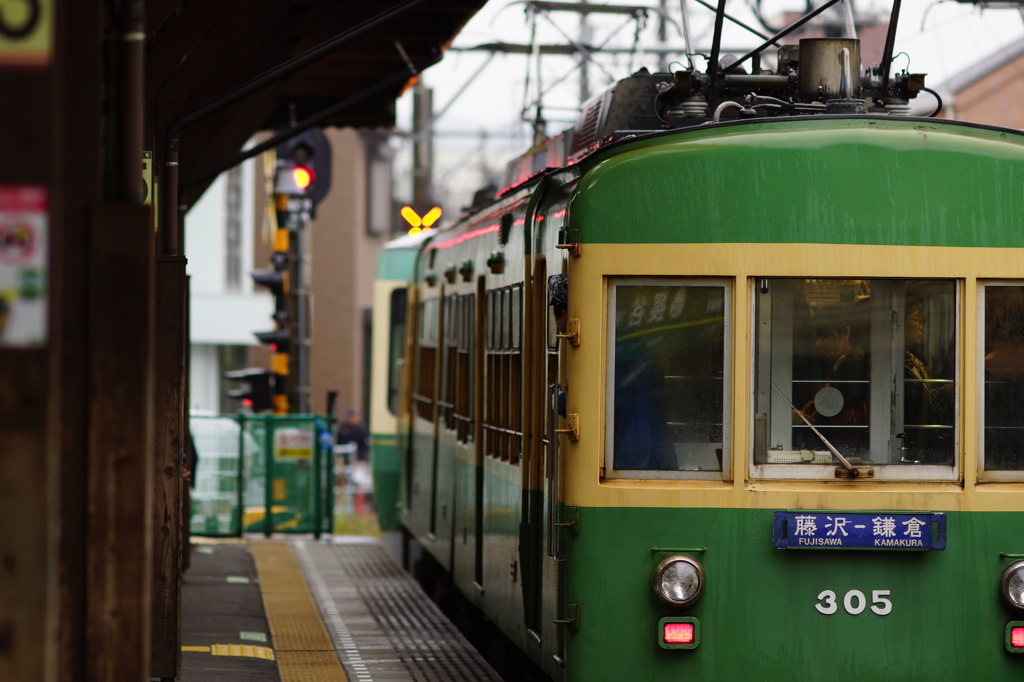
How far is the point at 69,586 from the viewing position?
4605 mm

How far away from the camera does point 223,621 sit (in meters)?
11.7

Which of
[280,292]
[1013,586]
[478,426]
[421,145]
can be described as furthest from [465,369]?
[421,145]

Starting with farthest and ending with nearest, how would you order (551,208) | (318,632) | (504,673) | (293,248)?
1. (293,248)
2. (318,632)
3. (504,673)
4. (551,208)

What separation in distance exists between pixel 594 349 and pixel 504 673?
3841mm

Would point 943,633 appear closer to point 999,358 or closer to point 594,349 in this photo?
point 999,358

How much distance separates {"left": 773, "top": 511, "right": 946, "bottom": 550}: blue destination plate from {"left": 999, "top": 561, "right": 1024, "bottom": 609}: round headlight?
0.39 m

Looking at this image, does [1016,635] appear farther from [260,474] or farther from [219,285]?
[219,285]

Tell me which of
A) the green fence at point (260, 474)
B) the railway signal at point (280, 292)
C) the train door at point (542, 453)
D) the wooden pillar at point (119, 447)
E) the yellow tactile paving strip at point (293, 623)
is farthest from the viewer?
the green fence at point (260, 474)

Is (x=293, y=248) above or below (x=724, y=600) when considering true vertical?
above

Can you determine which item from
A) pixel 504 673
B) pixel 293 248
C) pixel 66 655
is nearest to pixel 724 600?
pixel 66 655

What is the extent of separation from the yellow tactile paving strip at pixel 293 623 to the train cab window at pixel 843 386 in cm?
369

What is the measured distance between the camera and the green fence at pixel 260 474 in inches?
699

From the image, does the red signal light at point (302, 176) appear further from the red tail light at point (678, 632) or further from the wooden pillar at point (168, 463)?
the red tail light at point (678, 632)

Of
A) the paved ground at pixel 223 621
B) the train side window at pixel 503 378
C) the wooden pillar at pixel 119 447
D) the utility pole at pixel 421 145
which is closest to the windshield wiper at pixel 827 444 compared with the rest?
the train side window at pixel 503 378
